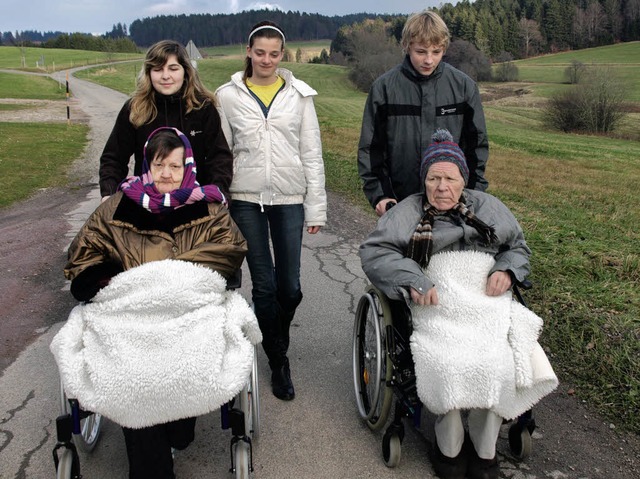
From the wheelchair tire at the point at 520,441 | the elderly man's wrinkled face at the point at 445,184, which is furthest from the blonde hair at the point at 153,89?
the wheelchair tire at the point at 520,441

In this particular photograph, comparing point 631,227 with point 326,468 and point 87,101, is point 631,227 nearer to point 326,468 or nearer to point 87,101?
point 326,468

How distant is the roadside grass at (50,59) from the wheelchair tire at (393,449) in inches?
2707

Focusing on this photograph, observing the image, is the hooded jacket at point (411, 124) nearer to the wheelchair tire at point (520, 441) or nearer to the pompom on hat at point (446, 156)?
the pompom on hat at point (446, 156)

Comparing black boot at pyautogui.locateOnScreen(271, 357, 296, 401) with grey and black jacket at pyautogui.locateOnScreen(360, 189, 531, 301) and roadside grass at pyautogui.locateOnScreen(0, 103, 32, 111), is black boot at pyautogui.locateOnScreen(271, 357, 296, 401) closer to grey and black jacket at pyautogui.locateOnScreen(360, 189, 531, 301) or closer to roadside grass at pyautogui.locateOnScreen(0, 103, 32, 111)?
grey and black jacket at pyautogui.locateOnScreen(360, 189, 531, 301)

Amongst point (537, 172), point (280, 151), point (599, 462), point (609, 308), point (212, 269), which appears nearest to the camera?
point (212, 269)

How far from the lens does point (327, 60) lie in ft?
297

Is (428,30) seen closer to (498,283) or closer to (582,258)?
(498,283)

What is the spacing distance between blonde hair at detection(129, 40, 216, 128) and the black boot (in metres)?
1.70

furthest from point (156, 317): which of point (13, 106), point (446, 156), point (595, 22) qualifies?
point (595, 22)

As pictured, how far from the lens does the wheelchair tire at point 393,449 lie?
292 centimetres

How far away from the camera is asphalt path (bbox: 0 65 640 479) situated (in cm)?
297

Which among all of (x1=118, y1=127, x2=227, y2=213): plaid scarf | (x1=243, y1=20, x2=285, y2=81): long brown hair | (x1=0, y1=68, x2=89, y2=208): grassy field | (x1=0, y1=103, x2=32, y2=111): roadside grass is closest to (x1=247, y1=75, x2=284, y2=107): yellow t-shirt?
(x1=243, y1=20, x2=285, y2=81): long brown hair

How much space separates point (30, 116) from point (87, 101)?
8527 millimetres

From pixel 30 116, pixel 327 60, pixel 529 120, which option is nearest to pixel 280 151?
pixel 30 116
